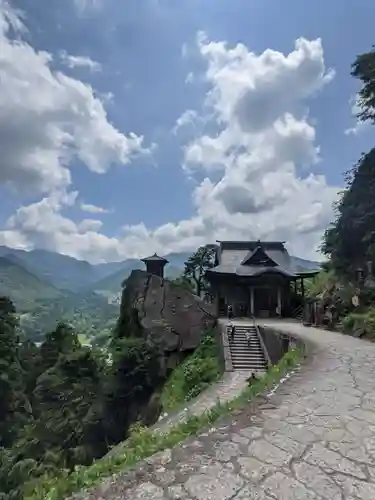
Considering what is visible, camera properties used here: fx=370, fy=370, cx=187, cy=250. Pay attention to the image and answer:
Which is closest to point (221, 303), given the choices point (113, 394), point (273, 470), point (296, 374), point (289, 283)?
point (289, 283)

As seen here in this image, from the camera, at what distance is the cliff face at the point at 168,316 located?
61.7 ft

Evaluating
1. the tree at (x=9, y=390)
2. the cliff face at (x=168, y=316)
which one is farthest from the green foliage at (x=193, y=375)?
the tree at (x=9, y=390)

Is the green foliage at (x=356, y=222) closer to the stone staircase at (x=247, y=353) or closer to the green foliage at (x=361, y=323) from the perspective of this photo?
the green foliage at (x=361, y=323)

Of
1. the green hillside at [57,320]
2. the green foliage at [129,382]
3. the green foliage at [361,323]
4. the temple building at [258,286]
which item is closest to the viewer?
the green foliage at [361,323]

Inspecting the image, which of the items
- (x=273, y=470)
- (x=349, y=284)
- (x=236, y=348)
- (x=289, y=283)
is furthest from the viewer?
(x=289, y=283)

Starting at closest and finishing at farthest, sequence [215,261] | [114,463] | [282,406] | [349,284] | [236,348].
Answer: [114,463], [282,406], [236,348], [349,284], [215,261]

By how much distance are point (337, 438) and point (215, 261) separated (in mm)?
27325

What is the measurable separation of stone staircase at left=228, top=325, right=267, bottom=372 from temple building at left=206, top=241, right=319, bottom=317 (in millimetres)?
7718

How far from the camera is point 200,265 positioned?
32.3 meters

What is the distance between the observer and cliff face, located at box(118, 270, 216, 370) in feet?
61.7

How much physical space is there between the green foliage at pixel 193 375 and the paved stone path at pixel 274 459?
8.76m

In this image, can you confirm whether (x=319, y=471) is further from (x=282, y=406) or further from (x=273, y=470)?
(x=282, y=406)

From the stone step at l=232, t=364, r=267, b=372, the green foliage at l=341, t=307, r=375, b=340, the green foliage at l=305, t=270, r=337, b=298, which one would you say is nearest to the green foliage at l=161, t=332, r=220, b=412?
the stone step at l=232, t=364, r=267, b=372

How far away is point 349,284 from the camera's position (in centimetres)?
1703
